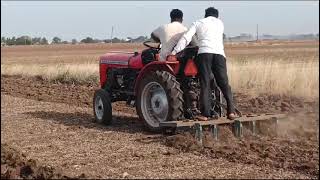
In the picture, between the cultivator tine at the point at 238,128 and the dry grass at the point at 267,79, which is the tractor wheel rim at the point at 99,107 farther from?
the dry grass at the point at 267,79

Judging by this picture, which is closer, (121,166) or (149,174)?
(149,174)

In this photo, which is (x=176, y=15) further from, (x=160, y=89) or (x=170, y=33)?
(x=160, y=89)

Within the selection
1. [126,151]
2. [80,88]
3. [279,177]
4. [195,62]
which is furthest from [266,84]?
[279,177]

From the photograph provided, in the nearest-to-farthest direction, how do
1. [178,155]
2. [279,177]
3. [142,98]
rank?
1. [279,177]
2. [178,155]
3. [142,98]

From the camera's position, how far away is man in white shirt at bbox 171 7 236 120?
27.9ft

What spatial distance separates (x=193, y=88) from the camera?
29.5 ft

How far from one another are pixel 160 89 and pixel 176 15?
119 centimetres

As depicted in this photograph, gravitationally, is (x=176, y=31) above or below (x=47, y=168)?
above

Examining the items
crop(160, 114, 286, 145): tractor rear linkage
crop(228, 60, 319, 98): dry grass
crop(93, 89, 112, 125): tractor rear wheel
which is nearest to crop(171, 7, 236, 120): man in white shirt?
crop(160, 114, 286, 145): tractor rear linkage

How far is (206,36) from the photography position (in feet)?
27.9

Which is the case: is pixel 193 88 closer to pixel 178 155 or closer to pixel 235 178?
pixel 178 155

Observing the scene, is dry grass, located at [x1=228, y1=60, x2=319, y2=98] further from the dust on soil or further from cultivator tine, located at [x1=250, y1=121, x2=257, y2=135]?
the dust on soil

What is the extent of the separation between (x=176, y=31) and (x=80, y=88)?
9.27 metres

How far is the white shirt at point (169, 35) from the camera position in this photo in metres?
9.08
